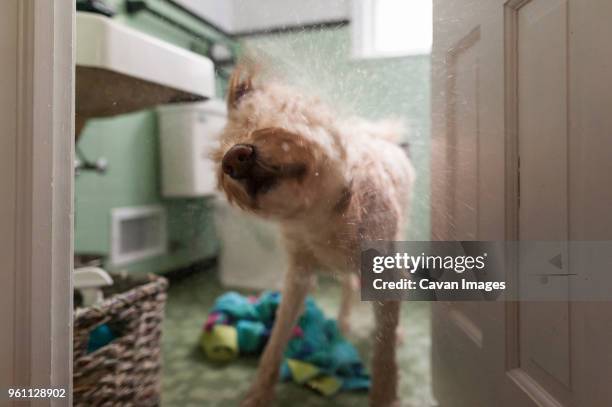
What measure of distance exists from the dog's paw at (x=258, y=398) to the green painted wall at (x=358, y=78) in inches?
18.6

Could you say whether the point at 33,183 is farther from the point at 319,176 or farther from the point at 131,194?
the point at 131,194

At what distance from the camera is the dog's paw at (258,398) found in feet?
2.46

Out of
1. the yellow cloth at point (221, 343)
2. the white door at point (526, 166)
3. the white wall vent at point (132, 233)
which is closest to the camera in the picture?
the white door at point (526, 166)

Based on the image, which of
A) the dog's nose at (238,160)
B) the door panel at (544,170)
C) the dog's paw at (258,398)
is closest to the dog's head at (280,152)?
the dog's nose at (238,160)

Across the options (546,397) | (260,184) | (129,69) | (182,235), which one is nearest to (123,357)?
(182,235)

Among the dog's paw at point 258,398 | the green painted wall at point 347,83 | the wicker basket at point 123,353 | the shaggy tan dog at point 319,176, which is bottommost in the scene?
the dog's paw at point 258,398

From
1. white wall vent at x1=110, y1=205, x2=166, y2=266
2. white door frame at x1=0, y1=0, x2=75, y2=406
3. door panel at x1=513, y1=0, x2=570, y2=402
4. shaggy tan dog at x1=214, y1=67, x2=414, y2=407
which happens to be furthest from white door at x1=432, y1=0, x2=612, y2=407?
white wall vent at x1=110, y1=205, x2=166, y2=266

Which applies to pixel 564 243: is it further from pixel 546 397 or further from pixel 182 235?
pixel 182 235

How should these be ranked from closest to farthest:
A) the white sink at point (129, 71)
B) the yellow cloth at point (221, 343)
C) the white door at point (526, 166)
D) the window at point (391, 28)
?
the white door at point (526, 166) → the window at point (391, 28) → the white sink at point (129, 71) → the yellow cloth at point (221, 343)

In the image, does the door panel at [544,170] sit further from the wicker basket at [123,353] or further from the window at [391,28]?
the wicker basket at [123,353]

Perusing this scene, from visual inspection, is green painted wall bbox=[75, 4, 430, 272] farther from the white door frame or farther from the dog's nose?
the white door frame

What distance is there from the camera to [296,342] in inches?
37.7

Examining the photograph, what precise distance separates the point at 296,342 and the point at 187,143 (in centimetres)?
59

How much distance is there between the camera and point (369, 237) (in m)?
0.53
